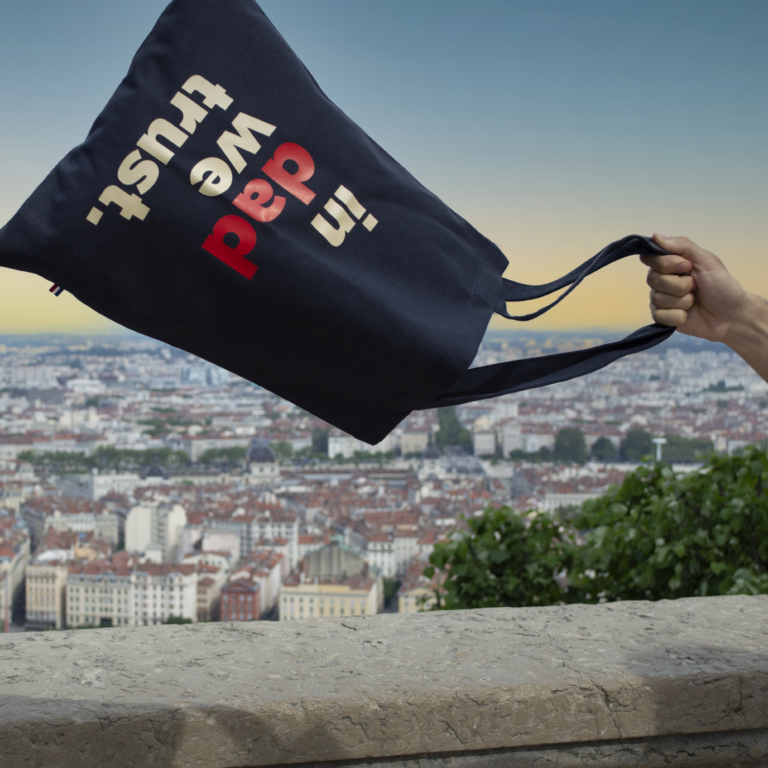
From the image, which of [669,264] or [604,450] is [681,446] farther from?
[669,264]

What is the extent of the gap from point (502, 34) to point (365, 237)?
9150 millimetres

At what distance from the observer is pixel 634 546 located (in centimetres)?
236

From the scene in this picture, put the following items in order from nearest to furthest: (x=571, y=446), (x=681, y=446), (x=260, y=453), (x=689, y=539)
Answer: (x=689, y=539)
(x=681, y=446)
(x=571, y=446)
(x=260, y=453)

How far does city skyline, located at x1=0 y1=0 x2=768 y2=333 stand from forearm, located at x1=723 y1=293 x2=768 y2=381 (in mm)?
3755

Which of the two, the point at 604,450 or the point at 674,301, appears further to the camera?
the point at 604,450

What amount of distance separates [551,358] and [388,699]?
625 millimetres

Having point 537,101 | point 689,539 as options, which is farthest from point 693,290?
point 537,101

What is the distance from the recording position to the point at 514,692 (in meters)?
1.19

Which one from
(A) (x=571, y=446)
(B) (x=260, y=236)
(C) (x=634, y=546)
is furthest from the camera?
(A) (x=571, y=446)

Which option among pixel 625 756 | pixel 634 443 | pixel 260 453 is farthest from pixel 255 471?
pixel 625 756

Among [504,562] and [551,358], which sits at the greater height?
[551,358]

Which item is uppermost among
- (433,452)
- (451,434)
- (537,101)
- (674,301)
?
(537,101)

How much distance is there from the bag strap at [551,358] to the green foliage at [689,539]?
1.24 meters

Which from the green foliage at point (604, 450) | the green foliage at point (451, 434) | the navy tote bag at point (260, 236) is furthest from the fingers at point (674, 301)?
the green foliage at point (451, 434)
